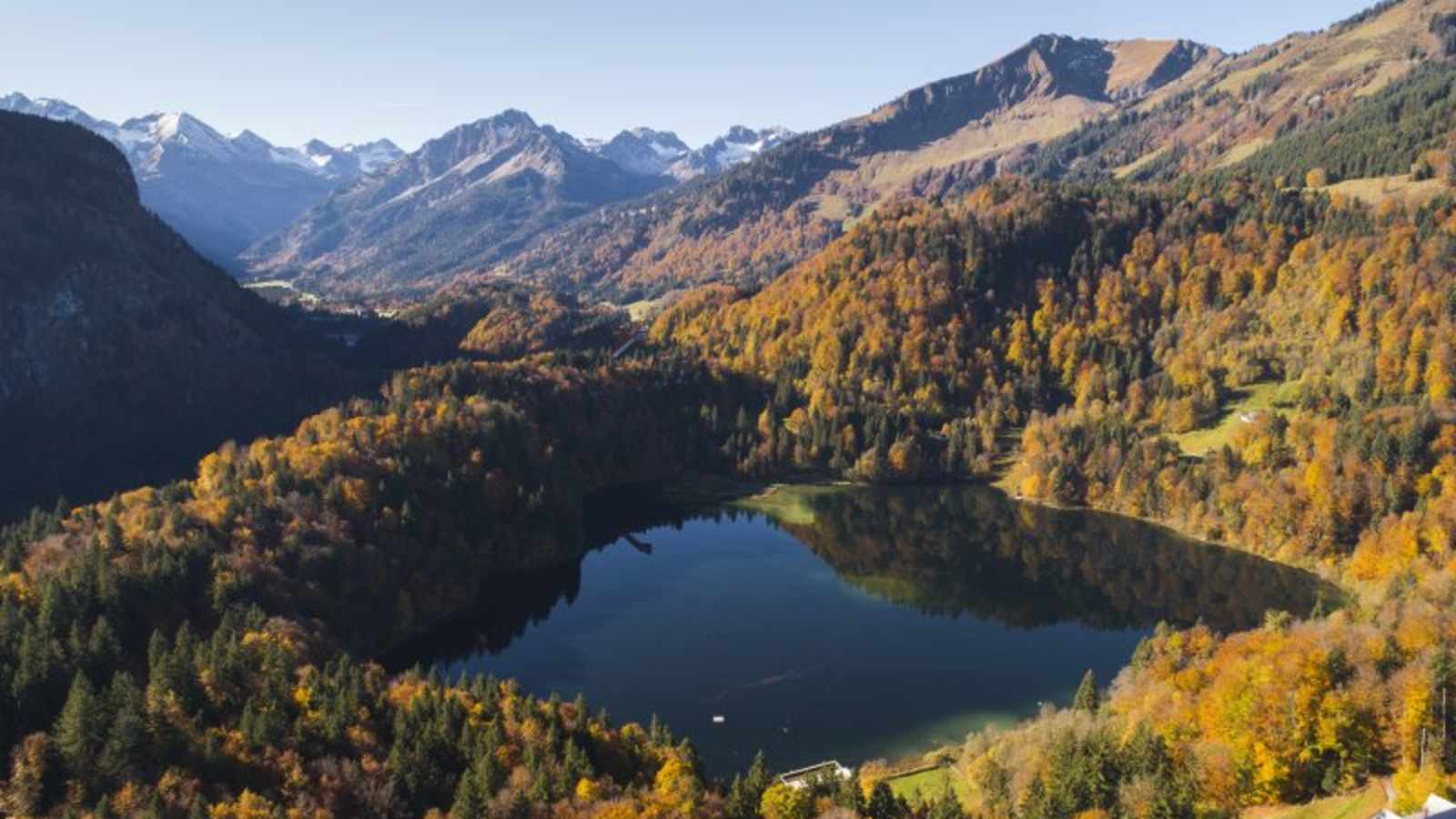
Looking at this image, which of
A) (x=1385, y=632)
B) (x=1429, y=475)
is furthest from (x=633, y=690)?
(x=1429, y=475)

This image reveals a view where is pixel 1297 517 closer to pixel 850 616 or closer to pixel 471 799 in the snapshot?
pixel 850 616

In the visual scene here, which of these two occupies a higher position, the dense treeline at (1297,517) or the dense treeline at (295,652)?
the dense treeline at (295,652)

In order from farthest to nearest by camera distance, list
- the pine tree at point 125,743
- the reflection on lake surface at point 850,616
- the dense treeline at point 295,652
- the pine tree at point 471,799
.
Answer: the reflection on lake surface at point 850,616 < the pine tree at point 125,743 < the dense treeline at point 295,652 < the pine tree at point 471,799

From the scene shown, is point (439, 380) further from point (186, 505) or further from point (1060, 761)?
point (1060, 761)

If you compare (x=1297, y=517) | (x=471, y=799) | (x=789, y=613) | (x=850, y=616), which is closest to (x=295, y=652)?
(x=471, y=799)

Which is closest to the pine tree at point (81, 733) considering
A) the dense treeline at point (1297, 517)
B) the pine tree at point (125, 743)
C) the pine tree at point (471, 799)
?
the pine tree at point (125, 743)

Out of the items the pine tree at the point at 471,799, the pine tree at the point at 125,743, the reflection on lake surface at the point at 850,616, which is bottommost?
the reflection on lake surface at the point at 850,616

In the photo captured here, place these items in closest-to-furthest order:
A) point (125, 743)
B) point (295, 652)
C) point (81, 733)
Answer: point (125, 743)
point (81, 733)
point (295, 652)

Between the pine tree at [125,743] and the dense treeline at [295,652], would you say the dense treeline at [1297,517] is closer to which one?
the dense treeline at [295,652]
